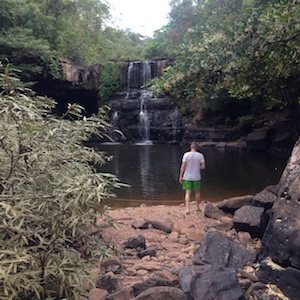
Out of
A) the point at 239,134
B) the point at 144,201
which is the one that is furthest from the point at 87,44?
the point at 144,201

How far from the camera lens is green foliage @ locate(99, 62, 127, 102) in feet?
93.8

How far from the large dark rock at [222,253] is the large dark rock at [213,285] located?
53cm

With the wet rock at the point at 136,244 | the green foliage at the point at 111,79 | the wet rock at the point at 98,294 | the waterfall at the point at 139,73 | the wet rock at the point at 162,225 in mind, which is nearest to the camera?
the wet rock at the point at 98,294

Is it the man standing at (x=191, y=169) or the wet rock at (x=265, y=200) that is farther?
the man standing at (x=191, y=169)

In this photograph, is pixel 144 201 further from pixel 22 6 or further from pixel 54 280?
pixel 22 6

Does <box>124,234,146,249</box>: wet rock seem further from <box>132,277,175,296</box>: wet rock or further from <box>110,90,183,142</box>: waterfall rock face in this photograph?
<box>110,90,183,142</box>: waterfall rock face

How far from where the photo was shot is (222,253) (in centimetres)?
383

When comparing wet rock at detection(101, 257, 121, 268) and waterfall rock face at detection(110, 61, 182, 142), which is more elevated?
waterfall rock face at detection(110, 61, 182, 142)

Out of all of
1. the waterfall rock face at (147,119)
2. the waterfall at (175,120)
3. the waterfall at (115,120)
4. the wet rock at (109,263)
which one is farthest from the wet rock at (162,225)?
the waterfall at (115,120)

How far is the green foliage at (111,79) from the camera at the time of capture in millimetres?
28581

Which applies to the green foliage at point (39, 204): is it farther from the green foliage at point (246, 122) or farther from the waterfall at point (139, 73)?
the waterfall at point (139, 73)

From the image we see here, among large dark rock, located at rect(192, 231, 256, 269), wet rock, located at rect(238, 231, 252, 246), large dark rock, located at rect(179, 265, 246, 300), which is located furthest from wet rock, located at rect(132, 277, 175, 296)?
wet rock, located at rect(238, 231, 252, 246)

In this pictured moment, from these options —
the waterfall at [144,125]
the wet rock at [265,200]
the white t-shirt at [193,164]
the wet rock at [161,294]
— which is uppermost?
the waterfall at [144,125]

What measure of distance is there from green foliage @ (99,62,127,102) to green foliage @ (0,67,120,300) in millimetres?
26066
